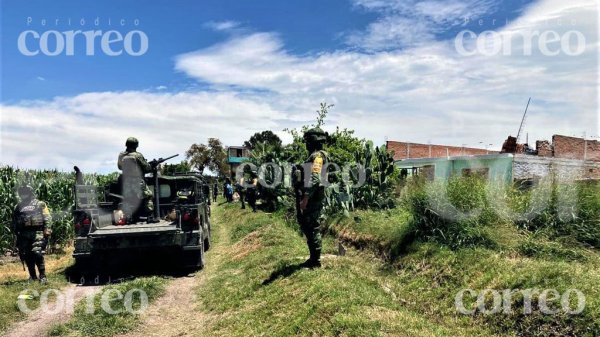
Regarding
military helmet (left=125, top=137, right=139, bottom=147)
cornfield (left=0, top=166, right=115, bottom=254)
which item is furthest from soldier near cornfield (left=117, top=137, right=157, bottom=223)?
cornfield (left=0, top=166, right=115, bottom=254)

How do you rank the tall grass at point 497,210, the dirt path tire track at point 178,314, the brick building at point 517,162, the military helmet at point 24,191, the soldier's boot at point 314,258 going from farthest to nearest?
1. the brick building at point 517,162
2. the military helmet at point 24,191
3. the soldier's boot at point 314,258
4. the tall grass at point 497,210
5. the dirt path tire track at point 178,314

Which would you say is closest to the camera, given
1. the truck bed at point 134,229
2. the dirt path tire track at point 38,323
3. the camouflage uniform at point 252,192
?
the dirt path tire track at point 38,323

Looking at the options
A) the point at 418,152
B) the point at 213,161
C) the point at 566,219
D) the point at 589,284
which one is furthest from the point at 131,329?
the point at 213,161

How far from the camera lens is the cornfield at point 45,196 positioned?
11.8 meters

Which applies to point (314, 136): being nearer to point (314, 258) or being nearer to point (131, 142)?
point (314, 258)

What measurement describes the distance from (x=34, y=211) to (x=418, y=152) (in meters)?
31.6

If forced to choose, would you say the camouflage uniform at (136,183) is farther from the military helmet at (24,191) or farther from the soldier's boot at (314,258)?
the soldier's boot at (314,258)

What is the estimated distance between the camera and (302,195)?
273 inches

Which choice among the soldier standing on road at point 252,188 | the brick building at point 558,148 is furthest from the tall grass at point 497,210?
the brick building at point 558,148

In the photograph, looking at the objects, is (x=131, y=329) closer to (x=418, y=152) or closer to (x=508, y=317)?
(x=508, y=317)

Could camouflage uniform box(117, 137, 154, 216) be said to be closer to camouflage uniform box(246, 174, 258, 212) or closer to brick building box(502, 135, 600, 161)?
camouflage uniform box(246, 174, 258, 212)

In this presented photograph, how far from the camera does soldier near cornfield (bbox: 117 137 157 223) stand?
31.7ft

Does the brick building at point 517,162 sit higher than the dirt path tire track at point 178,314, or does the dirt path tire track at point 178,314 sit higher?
the brick building at point 517,162

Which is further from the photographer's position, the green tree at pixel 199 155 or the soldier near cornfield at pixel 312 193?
the green tree at pixel 199 155
